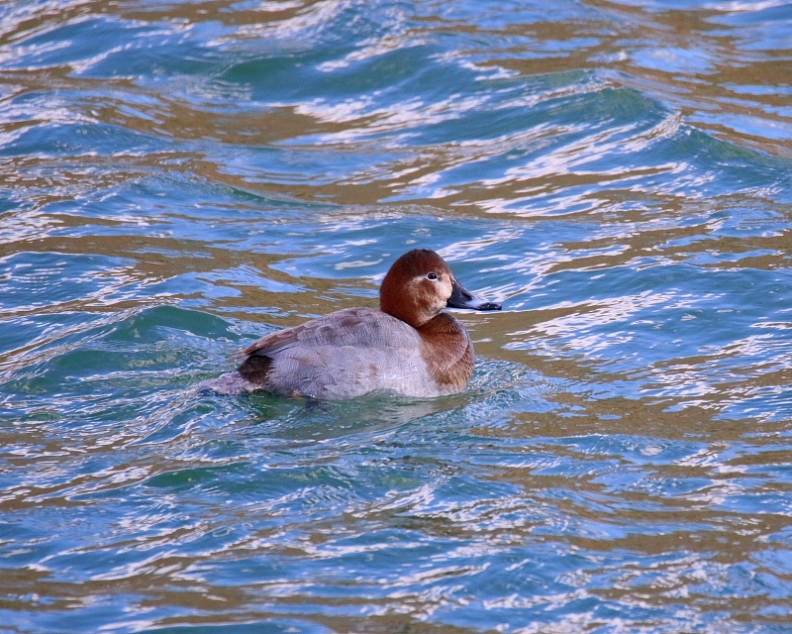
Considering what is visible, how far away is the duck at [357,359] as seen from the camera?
6.89 m

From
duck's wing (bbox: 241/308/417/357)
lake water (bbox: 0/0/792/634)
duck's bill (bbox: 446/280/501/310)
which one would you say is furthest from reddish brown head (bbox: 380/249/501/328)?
lake water (bbox: 0/0/792/634)

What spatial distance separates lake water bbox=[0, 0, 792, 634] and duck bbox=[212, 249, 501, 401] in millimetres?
123

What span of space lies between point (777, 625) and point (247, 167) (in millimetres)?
8267

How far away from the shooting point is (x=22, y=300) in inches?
346

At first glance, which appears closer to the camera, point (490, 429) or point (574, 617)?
point (574, 617)

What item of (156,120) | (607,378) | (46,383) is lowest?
(607,378)

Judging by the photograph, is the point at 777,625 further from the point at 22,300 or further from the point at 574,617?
the point at 22,300

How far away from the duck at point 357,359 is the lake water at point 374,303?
0.12 meters

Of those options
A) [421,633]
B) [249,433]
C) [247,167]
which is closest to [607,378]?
[249,433]

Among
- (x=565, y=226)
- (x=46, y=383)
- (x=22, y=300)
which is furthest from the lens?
(x=565, y=226)

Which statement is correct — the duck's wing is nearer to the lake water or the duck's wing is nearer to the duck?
the duck

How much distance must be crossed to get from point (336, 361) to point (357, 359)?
13cm

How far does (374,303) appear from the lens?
29.4 feet

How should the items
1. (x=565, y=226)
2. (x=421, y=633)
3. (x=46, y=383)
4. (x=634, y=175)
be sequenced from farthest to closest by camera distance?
(x=634, y=175)
(x=565, y=226)
(x=46, y=383)
(x=421, y=633)
